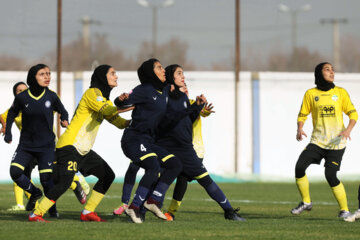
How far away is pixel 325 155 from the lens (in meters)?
12.1

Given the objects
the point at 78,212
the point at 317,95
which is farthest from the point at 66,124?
the point at 317,95

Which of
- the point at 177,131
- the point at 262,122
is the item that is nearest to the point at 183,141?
the point at 177,131

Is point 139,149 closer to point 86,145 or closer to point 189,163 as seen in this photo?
point 86,145

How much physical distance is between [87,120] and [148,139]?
0.85 meters

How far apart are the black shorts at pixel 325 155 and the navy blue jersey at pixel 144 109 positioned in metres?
2.65

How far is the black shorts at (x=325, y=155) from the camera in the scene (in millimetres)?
11945

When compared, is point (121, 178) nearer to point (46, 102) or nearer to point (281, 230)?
point (46, 102)

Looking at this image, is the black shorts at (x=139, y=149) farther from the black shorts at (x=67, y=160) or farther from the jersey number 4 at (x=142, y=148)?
the black shorts at (x=67, y=160)

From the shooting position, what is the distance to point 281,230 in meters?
9.72

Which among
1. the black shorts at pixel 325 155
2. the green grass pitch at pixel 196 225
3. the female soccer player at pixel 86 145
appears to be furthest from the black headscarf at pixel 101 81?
the black shorts at pixel 325 155

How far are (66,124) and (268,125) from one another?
18.0 m

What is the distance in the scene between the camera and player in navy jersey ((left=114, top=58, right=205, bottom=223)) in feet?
34.6

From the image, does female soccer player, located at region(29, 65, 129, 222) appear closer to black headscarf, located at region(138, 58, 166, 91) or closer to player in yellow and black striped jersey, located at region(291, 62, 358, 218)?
black headscarf, located at region(138, 58, 166, 91)

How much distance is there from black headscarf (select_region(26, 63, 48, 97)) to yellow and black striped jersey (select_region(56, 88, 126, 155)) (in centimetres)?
98
